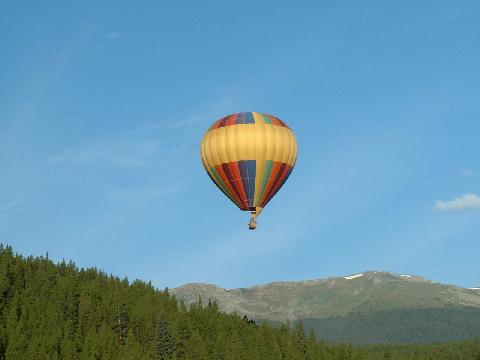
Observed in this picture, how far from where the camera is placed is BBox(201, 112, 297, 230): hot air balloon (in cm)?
9531

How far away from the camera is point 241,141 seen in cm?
9625

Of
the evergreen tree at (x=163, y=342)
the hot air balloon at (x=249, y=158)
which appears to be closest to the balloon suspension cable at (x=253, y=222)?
the hot air balloon at (x=249, y=158)

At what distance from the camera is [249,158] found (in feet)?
315

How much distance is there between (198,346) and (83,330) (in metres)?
33.5

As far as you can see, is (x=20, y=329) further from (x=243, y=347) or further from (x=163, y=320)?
(x=243, y=347)

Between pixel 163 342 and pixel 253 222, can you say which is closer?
pixel 253 222

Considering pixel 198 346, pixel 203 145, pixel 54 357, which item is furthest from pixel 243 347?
pixel 203 145

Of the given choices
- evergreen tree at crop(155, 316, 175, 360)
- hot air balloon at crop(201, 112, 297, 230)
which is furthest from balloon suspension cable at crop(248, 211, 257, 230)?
evergreen tree at crop(155, 316, 175, 360)

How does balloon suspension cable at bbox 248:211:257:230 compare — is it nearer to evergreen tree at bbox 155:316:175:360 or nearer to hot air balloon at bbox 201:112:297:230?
hot air balloon at bbox 201:112:297:230

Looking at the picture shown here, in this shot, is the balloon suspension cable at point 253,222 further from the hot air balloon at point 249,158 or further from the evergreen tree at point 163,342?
the evergreen tree at point 163,342

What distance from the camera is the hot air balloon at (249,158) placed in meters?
95.3

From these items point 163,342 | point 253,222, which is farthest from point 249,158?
point 163,342

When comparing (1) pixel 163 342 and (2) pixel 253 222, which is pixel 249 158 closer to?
(2) pixel 253 222

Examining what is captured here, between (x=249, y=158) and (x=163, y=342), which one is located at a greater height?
(x=249, y=158)
